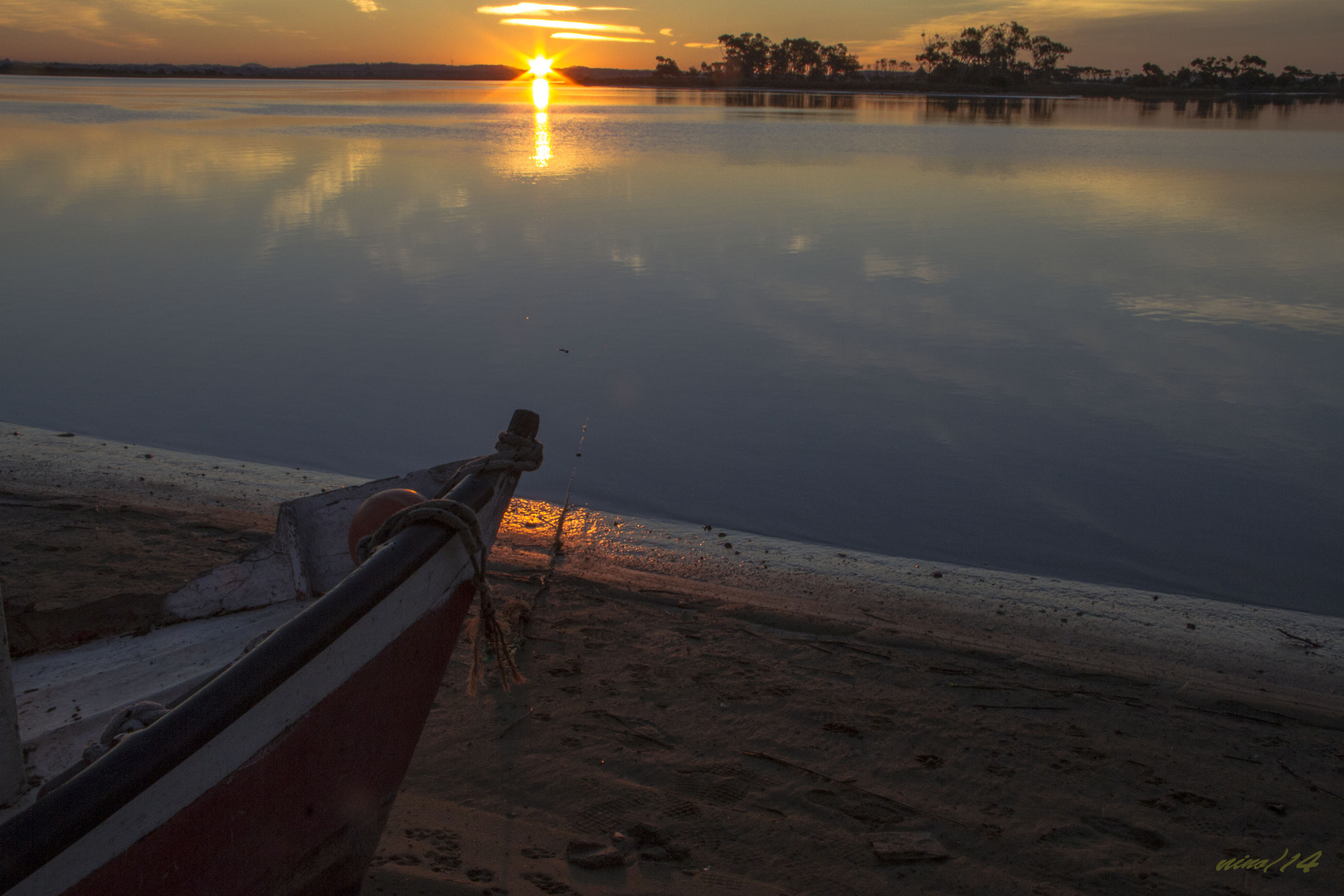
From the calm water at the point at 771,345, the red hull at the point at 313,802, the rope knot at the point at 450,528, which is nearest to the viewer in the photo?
the red hull at the point at 313,802

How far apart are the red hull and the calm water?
3379 mm

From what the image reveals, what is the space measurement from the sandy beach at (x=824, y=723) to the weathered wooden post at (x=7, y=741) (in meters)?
0.96

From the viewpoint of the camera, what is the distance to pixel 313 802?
Answer: 7.20 feet

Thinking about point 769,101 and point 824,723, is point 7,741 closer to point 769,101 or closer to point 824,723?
point 824,723

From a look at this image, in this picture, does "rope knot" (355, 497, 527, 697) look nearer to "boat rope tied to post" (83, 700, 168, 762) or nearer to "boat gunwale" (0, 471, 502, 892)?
"boat gunwale" (0, 471, 502, 892)

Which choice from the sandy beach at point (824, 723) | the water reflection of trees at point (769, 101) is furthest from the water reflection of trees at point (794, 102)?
the sandy beach at point (824, 723)

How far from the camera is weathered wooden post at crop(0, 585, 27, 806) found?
6.94 feet

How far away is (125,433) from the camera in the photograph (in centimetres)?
684

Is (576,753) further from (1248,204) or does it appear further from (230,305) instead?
(1248,204)

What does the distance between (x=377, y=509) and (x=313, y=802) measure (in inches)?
37.5

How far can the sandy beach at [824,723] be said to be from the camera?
2.73m

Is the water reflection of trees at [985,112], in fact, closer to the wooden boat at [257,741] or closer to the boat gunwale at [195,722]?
the wooden boat at [257,741]

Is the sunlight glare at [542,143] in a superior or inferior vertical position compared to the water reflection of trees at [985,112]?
inferior
